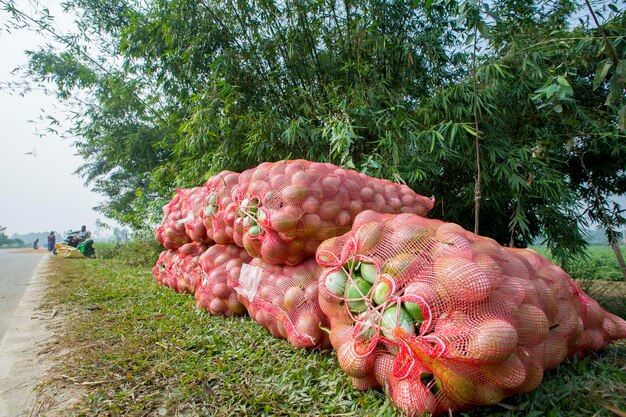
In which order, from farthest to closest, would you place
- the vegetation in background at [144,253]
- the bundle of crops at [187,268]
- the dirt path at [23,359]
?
the vegetation in background at [144,253], the bundle of crops at [187,268], the dirt path at [23,359]

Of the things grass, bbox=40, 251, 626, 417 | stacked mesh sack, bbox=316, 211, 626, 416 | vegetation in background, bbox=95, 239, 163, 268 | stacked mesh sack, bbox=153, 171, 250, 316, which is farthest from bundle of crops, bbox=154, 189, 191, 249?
vegetation in background, bbox=95, 239, 163, 268

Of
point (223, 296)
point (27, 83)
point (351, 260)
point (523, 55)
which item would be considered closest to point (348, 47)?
point (523, 55)

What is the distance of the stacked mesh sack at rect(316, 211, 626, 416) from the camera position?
1.03m

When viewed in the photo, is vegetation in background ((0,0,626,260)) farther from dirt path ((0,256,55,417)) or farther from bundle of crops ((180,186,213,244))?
dirt path ((0,256,55,417))

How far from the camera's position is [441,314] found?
1.09 meters

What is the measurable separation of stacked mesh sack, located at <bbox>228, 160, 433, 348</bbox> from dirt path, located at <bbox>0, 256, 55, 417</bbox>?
1010mm

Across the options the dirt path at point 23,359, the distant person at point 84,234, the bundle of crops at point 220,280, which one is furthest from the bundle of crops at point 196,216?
the distant person at point 84,234

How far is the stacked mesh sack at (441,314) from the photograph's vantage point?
40.7 inches

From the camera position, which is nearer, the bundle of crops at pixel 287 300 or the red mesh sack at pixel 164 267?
the bundle of crops at pixel 287 300

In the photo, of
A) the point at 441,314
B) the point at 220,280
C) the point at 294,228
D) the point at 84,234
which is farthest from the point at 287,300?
the point at 84,234

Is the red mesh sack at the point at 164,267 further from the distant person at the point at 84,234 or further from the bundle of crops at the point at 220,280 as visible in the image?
the distant person at the point at 84,234

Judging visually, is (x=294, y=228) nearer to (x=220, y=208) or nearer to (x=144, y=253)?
(x=220, y=208)

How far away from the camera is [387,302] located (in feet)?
3.87

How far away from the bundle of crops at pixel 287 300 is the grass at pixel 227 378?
75 mm
